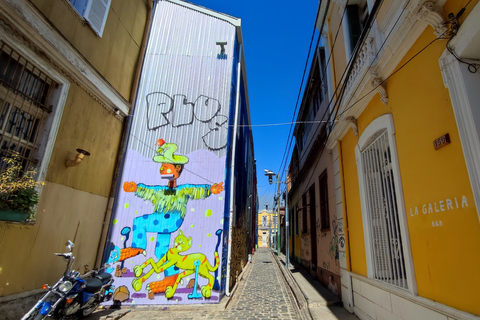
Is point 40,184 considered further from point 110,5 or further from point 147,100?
point 110,5

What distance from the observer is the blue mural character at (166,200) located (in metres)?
6.54

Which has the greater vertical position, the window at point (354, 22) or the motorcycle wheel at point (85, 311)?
the window at point (354, 22)

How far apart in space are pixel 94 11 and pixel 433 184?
24.1 ft

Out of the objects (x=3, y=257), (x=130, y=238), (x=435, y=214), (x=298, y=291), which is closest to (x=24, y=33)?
(x=3, y=257)

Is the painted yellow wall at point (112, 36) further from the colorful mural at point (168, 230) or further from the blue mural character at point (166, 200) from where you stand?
the blue mural character at point (166, 200)

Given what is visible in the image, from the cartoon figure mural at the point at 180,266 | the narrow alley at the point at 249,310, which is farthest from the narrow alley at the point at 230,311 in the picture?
the cartoon figure mural at the point at 180,266

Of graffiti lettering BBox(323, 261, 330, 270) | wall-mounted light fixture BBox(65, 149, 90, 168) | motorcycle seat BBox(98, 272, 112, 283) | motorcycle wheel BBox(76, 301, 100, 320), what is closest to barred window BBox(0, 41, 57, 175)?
wall-mounted light fixture BBox(65, 149, 90, 168)

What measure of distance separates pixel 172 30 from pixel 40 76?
499cm

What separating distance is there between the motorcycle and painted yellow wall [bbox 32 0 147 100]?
418cm

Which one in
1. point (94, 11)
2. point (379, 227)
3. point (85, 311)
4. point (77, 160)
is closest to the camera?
point (379, 227)

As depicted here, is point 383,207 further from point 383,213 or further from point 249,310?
point 249,310

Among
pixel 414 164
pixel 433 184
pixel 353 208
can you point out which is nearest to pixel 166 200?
pixel 353 208

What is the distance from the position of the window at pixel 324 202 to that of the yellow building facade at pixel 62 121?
6545 millimetres

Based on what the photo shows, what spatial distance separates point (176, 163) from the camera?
719 centimetres
